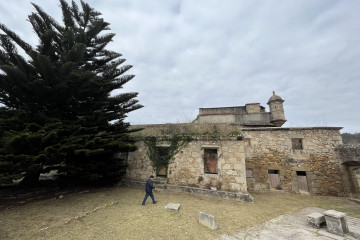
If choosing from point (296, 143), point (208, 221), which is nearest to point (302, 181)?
point (296, 143)

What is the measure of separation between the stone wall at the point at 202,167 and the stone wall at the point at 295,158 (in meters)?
3.55

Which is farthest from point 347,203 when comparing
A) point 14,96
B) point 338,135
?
point 14,96

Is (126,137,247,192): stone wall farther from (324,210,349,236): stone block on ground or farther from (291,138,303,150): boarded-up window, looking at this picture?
(291,138,303,150): boarded-up window

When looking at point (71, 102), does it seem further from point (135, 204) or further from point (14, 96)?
point (135, 204)

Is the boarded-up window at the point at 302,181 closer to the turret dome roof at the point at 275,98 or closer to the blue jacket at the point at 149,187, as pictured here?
the turret dome roof at the point at 275,98

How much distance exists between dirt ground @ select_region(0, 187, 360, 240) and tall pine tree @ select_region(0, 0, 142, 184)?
1.07 metres

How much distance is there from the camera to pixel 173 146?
7199 millimetres

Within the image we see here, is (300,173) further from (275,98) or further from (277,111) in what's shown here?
(275,98)

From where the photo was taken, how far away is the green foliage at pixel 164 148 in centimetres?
714

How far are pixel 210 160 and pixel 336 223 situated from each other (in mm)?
4094

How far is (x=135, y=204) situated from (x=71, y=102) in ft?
15.7

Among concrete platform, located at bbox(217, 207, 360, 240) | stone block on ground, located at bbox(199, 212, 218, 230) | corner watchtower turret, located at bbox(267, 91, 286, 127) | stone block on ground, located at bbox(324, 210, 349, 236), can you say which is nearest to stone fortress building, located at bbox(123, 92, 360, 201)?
concrete platform, located at bbox(217, 207, 360, 240)

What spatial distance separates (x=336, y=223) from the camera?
148 inches

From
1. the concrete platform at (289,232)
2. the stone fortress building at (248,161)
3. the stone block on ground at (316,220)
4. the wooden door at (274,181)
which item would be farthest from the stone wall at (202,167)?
the wooden door at (274,181)
